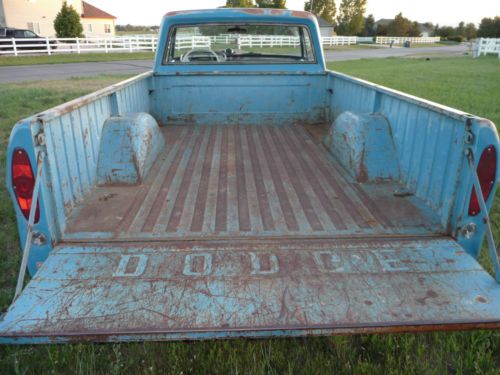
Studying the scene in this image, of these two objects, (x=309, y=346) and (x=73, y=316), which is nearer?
(x=73, y=316)

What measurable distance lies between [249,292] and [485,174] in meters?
1.39

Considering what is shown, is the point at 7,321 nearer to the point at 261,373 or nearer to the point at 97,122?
the point at 261,373

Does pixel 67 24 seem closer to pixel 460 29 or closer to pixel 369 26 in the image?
pixel 369 26

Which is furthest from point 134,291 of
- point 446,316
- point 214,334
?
point 446,316

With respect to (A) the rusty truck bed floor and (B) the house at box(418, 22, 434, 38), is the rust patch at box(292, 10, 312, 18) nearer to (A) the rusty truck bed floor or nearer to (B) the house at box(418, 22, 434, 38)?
(A) the rusty truck bed floor

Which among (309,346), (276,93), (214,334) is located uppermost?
(276,93)

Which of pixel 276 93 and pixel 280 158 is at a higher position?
pixel 276 93

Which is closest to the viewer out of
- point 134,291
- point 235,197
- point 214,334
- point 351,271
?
point 214,334

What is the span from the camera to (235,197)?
2.97 m

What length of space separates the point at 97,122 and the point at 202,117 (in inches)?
89.3

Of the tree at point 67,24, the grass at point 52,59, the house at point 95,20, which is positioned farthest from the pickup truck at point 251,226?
the house at point 95,20

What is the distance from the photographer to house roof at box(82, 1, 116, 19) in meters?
48.1

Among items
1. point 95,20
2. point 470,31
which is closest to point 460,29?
point 470,31

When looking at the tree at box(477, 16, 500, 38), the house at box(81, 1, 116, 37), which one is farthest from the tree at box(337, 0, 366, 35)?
the house at box(81, 1, 116, 37)
